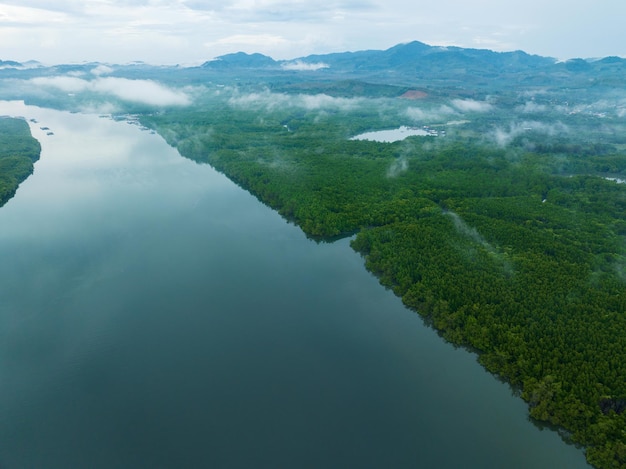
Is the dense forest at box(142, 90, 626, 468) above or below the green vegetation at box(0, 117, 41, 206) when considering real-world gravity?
below

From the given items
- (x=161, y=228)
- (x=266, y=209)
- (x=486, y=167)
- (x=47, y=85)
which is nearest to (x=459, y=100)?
(x=486, y=167)

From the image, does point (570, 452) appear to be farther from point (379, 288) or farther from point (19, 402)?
point (19, 402)

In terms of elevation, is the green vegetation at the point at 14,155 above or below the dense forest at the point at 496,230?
above

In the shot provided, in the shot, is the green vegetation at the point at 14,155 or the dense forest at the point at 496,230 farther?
the green vegetation at the point at 14,155

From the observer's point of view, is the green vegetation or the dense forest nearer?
the dense forest
